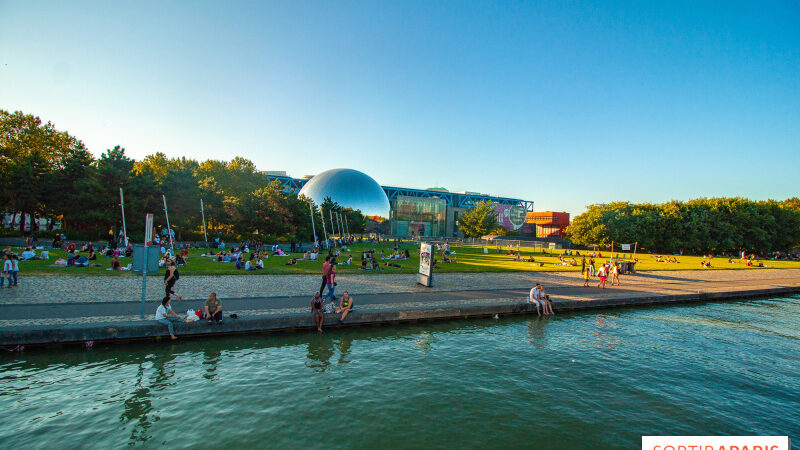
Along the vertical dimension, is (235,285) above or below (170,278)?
below

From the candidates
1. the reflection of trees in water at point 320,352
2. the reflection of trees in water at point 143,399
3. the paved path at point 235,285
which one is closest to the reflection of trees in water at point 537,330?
the paved path at point 235,285

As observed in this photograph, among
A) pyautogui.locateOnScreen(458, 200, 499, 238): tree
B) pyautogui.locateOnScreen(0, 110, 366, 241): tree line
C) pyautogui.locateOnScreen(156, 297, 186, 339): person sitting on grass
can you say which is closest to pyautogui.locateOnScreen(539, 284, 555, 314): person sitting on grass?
pyautogui.locateOnScreen(156, 297, 186, 339): person sitting on grass

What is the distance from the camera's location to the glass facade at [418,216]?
11138 cm

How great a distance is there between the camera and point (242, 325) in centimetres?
1153

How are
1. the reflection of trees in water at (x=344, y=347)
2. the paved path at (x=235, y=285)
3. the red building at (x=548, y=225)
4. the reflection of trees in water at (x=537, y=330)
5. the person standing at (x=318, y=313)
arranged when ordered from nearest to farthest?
the reflection of trees in water at (x=344, y=347), the person standing at (x=318, y=313), the reflection of trees in water at (x=537, y=330), the paved path at (x=235, y=285), the red building at (x=548, y=225)

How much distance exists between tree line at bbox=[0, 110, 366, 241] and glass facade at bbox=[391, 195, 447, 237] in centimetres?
5638

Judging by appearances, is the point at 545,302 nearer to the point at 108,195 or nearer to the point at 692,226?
the point at 108,195

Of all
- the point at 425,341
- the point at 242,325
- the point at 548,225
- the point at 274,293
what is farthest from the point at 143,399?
the point at 548,225

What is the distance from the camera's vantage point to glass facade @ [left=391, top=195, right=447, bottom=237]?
365ft

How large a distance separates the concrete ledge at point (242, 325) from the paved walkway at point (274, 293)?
1.56 feet

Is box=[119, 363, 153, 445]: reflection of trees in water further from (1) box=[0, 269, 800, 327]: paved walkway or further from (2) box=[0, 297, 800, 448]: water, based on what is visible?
(1) box=[0, 269, 800, 327]: paved walkway

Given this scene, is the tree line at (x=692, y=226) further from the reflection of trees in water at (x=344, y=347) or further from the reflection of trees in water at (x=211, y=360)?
the reflection of trees in water at (x=211, y=360)

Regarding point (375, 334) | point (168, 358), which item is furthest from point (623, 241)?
point (168, 358)

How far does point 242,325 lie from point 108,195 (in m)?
33.9
